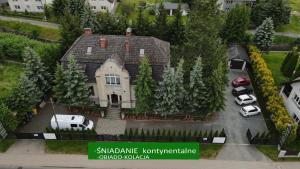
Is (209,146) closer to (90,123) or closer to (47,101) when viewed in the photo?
(90,123)

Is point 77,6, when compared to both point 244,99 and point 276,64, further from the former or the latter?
point 276,64

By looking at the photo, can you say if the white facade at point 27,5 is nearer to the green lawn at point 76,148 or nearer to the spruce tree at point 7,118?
the spruce tree at point 7,118

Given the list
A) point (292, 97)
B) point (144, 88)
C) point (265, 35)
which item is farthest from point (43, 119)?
point (265, 35)

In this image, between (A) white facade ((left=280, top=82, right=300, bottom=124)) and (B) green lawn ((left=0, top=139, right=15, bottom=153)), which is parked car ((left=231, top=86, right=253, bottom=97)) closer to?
(A) white facade ((left=280, top=82, right=300, bottom=124))

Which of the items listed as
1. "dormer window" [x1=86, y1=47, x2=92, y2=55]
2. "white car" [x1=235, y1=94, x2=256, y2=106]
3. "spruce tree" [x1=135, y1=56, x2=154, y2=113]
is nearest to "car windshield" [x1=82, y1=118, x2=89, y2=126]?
"spruce tree" [x1=135, y1=56, x2=154, y2=113]

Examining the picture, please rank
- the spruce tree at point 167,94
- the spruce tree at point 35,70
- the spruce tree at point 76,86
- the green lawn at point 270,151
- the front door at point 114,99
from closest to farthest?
the green lawn at point 270,151 < the spruce tree at point 167,94 < the spruce tree at point 76,86 < the spruce tree at point 35,70 < the front door at point 114,99

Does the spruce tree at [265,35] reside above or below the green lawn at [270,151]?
above

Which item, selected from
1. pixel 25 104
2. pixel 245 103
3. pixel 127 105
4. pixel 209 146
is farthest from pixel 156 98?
pixel 25 104

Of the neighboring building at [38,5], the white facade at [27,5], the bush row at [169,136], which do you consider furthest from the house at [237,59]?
the white facade at [27,5]
